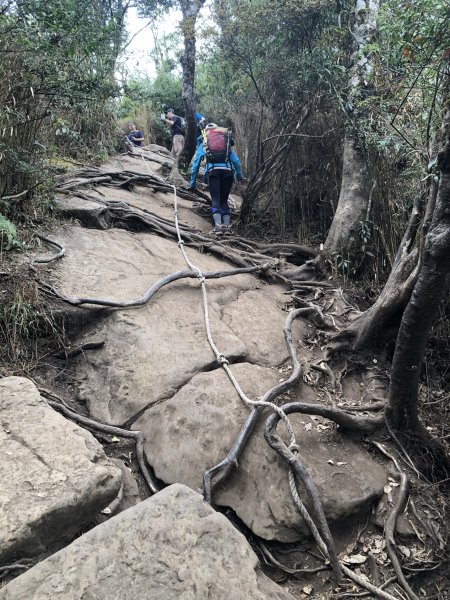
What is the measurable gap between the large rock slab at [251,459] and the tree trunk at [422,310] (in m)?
0.40

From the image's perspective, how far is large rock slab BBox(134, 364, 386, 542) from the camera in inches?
91.9

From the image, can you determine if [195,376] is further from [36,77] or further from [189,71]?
[189,71]

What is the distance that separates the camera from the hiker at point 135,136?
11.3 metres

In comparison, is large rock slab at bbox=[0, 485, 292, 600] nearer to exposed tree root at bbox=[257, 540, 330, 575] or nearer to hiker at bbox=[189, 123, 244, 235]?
exposed tree root at bbox=[257, 540, 330, 575]

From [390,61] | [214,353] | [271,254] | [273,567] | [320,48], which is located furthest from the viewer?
[271,254]

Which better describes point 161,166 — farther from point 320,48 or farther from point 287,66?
point 320,48

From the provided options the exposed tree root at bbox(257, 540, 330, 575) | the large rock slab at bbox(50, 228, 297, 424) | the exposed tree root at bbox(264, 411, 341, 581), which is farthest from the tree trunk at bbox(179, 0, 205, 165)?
the exposed tree root at bbox(257, 540, 330, 575)

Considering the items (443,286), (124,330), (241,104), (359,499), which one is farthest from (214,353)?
(241,104)

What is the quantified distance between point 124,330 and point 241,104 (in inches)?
252

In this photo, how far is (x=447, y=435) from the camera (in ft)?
9.81

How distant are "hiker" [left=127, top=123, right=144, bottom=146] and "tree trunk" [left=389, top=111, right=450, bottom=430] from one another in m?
10.0

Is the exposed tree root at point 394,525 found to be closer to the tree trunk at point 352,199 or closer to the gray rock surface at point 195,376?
the gray rock surface at point 195,376

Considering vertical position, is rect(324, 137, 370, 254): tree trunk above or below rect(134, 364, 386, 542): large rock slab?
above

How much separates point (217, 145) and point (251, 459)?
4.88 meters
